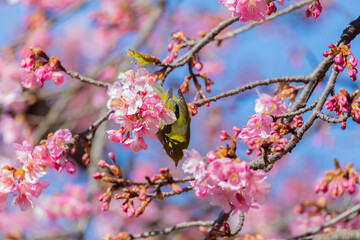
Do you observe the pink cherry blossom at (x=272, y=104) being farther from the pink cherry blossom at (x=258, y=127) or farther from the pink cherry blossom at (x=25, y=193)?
the pink cherry blossom at (x=25, y=193)

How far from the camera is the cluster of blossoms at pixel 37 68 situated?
1.86m

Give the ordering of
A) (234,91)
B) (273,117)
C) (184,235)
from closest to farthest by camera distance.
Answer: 1. (273,117)
2. (234,91)
3. (184,235)

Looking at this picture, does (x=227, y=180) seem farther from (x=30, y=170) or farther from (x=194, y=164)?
(x=30, y=170)

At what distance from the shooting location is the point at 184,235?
5324mm

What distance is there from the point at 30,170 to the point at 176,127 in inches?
23.5

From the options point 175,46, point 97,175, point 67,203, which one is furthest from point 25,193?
point 67,203

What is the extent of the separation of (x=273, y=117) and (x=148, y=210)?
15.0 feet

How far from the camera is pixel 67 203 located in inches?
172

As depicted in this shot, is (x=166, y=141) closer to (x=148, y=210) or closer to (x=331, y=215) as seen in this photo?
(x=331, y=215)

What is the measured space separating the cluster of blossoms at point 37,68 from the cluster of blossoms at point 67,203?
255 cm

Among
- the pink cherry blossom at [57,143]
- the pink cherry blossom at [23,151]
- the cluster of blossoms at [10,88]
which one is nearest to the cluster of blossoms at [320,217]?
the pink cherry blossom at [57,143]

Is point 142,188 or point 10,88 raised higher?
point 10,88

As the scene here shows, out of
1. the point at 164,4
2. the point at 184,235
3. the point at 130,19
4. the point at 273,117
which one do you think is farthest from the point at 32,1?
the point at 273,117

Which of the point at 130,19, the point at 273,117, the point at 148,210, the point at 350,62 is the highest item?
the point at 130,19
